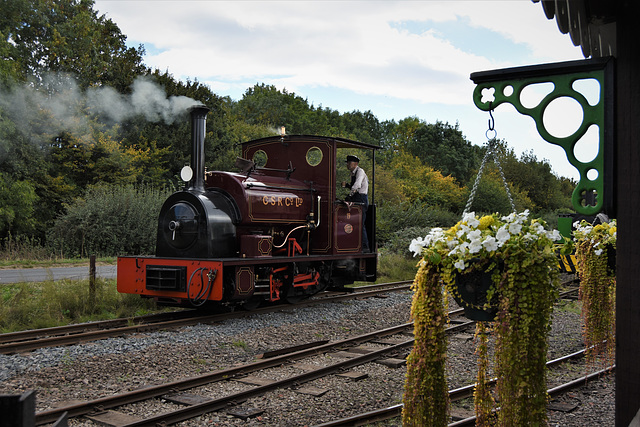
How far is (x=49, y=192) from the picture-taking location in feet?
72.7

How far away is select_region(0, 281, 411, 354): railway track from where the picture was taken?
252 inches

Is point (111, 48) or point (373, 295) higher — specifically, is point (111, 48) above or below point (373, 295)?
above

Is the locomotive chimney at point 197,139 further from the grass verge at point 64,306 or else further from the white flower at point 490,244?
the white flower at point 490,244

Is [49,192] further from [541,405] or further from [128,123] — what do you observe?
[541,405]

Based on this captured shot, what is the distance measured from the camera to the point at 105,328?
771 centimetres

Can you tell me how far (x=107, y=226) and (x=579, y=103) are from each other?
17777mm

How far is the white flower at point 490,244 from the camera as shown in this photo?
3.10 metres

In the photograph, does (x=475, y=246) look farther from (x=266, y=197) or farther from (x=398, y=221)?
(x=398, y=221)

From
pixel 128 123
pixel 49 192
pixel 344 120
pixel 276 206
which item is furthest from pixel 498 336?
pixel 344 120

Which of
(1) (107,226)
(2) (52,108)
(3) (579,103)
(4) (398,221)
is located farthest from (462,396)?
(2) (52,108)

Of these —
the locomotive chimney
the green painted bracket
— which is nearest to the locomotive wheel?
the locomotive chimney

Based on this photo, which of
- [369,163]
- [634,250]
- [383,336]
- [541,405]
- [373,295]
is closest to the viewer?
[634,250]

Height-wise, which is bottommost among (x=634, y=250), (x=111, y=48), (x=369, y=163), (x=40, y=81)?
(x=634, y=250)

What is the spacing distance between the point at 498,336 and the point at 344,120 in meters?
59.3
